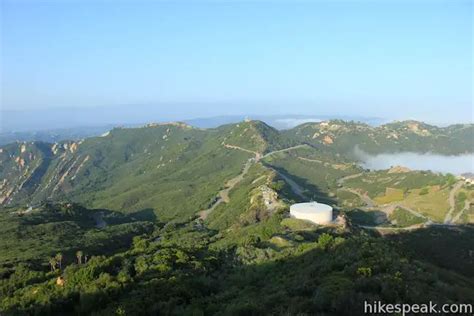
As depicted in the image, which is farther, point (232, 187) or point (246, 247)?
point (232, 187)

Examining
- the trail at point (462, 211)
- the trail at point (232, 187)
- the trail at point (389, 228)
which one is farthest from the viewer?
the trail at point (232, 187)

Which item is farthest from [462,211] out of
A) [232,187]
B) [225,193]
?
[232,187]

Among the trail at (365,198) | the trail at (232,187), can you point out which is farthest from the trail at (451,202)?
the trail at (232,187)

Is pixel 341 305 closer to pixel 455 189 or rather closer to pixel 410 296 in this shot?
pixel 410 296

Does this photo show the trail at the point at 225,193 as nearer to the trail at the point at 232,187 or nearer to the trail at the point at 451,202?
the trail at the point at 232,187

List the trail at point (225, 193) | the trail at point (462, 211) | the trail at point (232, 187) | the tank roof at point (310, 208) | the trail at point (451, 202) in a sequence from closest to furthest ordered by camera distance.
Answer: the tank roof at point (310, 208), the trail at point (462, 211), the trail at point (451, 202), the trail at point (225, 193), the trail at point (232, 187)

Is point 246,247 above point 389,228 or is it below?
above

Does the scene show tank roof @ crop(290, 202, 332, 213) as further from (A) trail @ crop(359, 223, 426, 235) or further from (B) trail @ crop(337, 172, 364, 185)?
(B) trail @ crop(337, 172, 364, 185)

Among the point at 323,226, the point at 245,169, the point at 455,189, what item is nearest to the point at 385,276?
the point at 323,226

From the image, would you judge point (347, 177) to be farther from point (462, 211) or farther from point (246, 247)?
point (246, 247)

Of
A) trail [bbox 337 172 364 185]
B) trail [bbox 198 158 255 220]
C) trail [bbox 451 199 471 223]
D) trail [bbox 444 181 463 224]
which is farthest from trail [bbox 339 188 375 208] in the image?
trail [bbox 198 158 255 220]

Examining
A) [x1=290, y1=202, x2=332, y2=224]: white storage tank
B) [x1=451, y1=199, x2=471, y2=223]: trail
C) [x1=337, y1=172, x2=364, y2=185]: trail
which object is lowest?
[x1=337, y1=172, x2=364, y2=185]: trail
